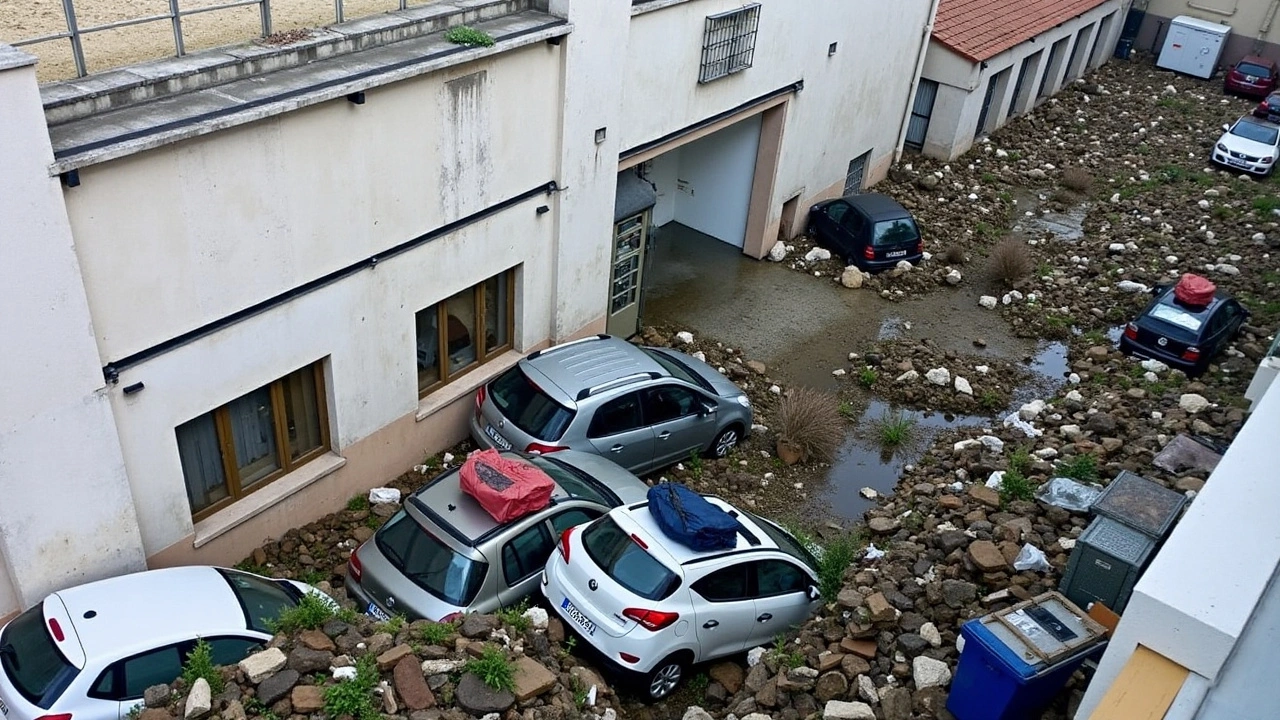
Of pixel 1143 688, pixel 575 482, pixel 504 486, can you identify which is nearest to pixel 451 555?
pixel 504 486

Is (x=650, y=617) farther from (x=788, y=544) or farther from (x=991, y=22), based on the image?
(x=991, y=22)

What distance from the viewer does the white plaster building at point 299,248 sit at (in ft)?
24.6

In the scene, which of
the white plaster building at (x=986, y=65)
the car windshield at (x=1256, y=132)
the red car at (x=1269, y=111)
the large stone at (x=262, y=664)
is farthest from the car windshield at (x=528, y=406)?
the red car at (x=1269, y=111)

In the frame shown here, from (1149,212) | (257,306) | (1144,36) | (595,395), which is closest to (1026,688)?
(595,395)

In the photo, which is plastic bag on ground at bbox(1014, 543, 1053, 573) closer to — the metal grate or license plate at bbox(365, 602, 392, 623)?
license plate at bbox(365, 602, 392, 623)

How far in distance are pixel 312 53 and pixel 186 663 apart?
548 cm

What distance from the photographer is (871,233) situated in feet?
55.6

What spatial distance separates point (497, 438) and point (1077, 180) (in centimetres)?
1537

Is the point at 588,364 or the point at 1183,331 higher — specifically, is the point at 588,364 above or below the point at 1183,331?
above

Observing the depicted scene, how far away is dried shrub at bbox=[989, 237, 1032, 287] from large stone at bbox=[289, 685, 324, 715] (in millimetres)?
13820

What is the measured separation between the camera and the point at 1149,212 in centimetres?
1998

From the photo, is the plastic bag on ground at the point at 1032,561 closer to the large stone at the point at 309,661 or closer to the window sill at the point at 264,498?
the large stone at the point at 309,661

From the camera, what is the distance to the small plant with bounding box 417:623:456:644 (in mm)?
7586

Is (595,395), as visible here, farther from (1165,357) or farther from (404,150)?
(1165,357)
